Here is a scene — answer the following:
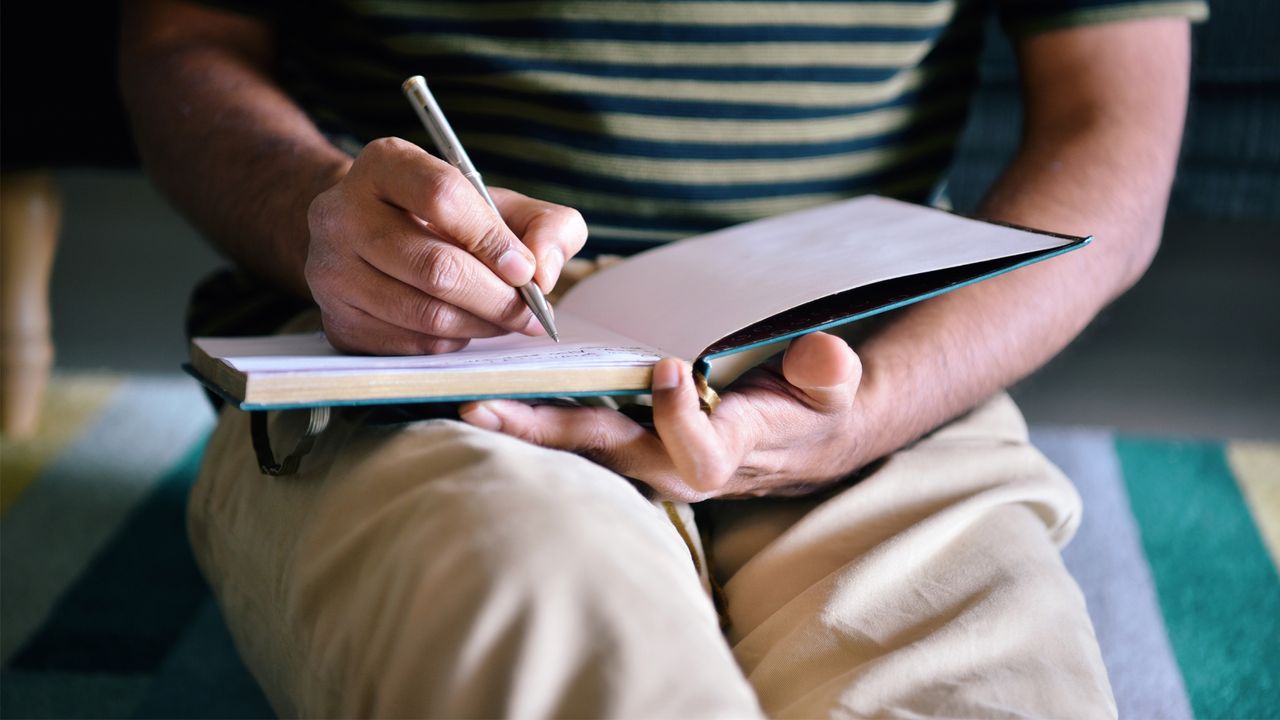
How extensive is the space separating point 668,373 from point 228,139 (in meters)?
0.40

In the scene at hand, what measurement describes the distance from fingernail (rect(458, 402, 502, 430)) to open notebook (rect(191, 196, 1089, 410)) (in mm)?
23

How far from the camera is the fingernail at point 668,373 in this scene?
42 cm

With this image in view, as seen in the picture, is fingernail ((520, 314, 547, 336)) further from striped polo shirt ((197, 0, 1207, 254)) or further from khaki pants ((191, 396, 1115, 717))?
striped polo shirt ((197, 0, 1207, 254))

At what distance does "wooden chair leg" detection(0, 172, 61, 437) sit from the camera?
119 centimetres

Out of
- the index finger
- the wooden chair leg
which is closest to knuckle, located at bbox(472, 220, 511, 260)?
the index finger

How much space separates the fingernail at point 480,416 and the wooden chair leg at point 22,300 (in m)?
0.96

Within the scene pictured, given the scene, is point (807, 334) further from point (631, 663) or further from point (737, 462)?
point (631, 663)

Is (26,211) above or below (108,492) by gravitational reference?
above

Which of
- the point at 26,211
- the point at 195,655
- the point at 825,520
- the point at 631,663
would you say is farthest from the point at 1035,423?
the point at 26,211

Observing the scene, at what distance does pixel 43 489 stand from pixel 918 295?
39.1 inches

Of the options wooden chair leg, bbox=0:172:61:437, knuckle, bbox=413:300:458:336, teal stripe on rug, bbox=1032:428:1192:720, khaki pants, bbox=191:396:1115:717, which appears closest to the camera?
khaki pants, bbox=191:396:1115:717

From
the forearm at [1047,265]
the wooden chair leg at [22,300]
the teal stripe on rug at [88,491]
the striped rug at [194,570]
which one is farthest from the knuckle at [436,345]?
the wooden chair leg at [22,300]

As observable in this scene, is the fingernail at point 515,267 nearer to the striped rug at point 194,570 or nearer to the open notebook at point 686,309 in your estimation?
the open notebook at point 686,309

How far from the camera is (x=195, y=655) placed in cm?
83
